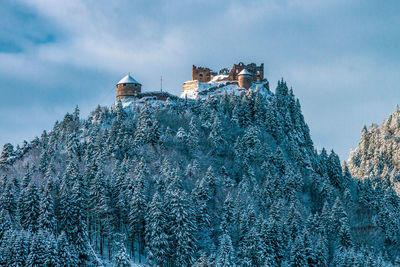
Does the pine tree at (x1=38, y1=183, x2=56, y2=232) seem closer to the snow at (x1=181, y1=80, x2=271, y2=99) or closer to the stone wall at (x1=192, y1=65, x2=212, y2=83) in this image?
the snow at (x1=181, y1=80, x2=271, y2=99)

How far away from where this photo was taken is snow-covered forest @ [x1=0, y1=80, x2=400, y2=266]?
218ft

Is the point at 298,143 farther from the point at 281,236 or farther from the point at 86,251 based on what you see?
the point at 86,251

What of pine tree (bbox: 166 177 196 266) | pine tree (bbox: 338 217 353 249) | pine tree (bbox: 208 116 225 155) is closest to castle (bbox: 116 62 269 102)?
pine tree (bbox: 208 116 225 155)

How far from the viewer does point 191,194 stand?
80.8m

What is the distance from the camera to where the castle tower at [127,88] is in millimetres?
121375

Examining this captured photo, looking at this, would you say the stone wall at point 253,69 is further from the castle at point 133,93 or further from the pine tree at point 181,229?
the pine tree at point 181,229

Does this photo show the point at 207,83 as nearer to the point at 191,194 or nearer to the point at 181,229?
the point at 191,194

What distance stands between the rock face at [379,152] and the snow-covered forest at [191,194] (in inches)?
1251

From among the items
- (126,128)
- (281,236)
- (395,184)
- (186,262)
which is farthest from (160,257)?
(395,184)

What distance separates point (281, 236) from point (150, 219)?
2049 centimetres

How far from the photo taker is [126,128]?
330 ft


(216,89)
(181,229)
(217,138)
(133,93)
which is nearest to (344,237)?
(217,138)

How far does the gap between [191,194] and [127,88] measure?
48.1 metres

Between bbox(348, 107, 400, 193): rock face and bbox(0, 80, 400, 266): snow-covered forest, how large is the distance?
31763mm
